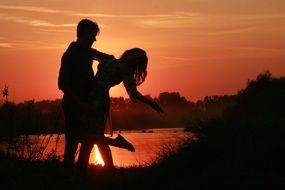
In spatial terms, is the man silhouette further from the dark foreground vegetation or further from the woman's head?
the dark foreground vegetation

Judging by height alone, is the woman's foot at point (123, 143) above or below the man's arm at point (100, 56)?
below

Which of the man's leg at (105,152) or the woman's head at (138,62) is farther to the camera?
the man's leg at (105,152)

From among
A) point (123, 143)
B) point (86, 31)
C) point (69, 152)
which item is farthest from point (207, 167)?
point (86, 31)

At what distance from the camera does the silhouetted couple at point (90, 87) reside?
25.7ft

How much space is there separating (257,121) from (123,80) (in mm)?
2548

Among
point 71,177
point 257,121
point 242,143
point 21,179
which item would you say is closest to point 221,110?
point 257,121

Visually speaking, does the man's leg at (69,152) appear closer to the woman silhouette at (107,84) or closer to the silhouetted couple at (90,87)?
the silhouetted couple at (90,87)

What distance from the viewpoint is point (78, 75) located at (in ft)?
26.9

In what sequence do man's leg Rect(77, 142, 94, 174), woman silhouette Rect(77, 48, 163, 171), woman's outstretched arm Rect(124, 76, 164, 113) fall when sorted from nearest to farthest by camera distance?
woman's outstretched arm Rect(124, 76, 164, 113)
woman silhouette Rect(77, 48, 163, 171)
man's leg Rect(77, 142, 94, 174)

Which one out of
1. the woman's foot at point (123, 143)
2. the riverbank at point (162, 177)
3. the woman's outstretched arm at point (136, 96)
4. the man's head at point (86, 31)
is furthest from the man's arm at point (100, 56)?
the riverbank at point (162, 177)

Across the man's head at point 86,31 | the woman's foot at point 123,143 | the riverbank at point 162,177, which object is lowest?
the riverbank at point 162,177

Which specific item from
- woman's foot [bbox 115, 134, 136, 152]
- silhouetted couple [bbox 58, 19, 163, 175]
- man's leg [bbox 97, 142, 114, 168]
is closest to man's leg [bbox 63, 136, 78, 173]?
silhouetted couple [bbox 58, 19, 163, 175]

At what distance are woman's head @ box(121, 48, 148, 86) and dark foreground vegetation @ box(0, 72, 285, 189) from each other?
138 cm

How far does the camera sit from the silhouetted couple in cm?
785
